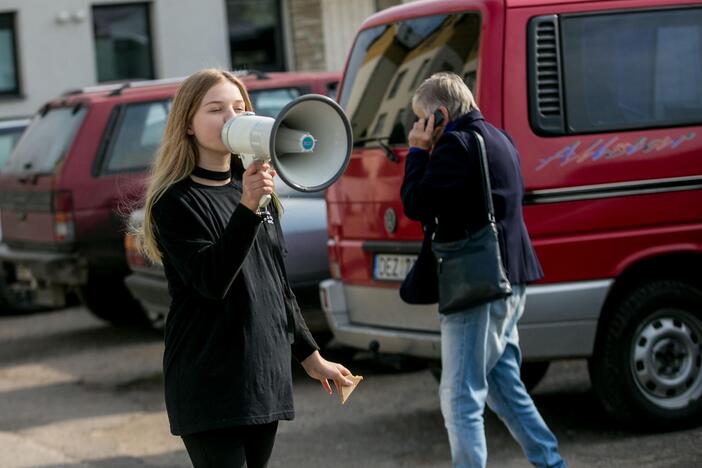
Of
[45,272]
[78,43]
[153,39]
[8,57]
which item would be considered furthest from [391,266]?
[153,39]

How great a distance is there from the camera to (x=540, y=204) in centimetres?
647

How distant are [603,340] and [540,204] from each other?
77cm

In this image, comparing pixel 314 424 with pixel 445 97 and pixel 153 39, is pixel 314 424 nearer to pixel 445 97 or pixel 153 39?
pixel 445 97

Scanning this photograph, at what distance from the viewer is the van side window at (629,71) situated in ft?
21.8

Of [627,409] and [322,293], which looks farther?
[322,293]

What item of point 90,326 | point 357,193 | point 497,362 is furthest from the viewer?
point 90,326

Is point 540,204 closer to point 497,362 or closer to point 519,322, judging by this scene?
point 519,322

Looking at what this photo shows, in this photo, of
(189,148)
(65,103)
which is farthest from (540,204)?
(65,103)

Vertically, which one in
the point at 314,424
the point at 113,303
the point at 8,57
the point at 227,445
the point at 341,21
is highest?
the point at 341,21

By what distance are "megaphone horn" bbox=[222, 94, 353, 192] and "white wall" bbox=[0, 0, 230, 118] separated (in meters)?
17.6

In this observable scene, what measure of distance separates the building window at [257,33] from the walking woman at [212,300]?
18687 mm

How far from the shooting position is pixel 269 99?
11.1 meters

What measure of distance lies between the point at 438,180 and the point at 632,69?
1635mm

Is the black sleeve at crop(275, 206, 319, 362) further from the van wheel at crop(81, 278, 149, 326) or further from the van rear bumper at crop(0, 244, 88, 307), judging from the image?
the van wheel at crop(81, 278, 149, 326)
